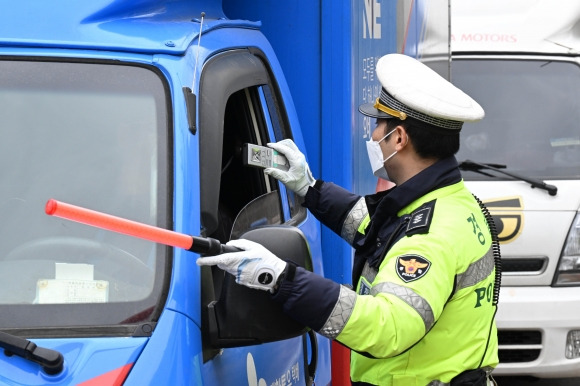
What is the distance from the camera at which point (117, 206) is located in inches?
110

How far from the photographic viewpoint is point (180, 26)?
A: 3340mm

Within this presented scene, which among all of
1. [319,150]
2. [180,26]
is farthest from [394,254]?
[319,150]

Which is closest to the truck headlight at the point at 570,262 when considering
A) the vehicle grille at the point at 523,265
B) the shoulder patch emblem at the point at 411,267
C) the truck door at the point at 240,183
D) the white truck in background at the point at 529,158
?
the white truck in background at the point at 529,158

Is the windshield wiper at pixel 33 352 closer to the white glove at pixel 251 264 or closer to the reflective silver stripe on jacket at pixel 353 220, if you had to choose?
the white glove at pixel 251 264

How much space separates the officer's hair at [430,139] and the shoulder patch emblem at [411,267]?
18.9 inches

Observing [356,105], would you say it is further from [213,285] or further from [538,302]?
[538,302]

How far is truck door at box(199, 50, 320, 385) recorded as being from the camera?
292 centimetres

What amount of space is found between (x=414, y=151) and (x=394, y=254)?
0.46 metres

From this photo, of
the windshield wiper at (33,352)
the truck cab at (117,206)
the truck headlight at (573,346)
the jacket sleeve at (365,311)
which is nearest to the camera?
the windshield wiper at (33,352)

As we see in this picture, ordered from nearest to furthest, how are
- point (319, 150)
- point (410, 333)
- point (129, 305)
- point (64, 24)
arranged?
1. point (129, 305)
2. point (410, 333)
3. point (64, 24)
4. point (319, 150)

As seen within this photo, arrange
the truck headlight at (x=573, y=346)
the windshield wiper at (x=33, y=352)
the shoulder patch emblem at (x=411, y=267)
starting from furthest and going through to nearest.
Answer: the truck headlight at (x=573, y=346) < the shoulder patch emblem at (x=411, y=267) < the windshield wiper at (x=33, y=352)

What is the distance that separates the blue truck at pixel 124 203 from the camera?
2529 millimetres

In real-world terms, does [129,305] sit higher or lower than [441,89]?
lower

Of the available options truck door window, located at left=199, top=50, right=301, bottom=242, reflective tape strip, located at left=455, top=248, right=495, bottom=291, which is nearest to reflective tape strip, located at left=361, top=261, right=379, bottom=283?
reflective tape strip, located at left=455, top=248, right=495, bottom=291
